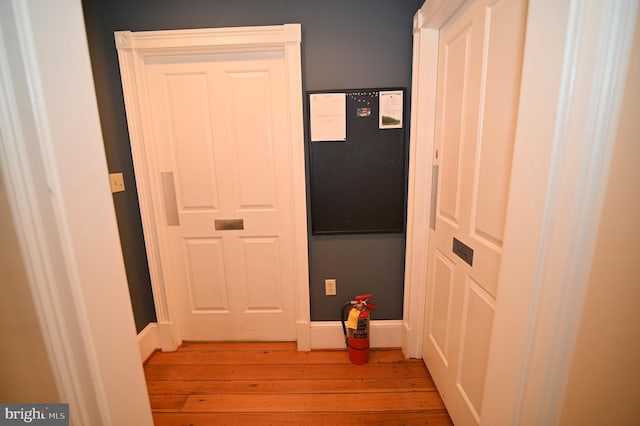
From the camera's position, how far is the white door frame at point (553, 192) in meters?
0.51

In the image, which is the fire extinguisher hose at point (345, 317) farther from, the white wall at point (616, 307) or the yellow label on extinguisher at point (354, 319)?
the white wall at point (616, 307)

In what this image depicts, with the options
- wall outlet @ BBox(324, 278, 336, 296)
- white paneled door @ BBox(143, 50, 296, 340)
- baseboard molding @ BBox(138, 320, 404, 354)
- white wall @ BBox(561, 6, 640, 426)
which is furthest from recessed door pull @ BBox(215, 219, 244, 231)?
white wall @ BBox(561, 6, 640, 426)

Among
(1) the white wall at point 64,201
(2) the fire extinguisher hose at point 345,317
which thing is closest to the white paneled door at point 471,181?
(2) the fire extinguisher hose at point 345,317

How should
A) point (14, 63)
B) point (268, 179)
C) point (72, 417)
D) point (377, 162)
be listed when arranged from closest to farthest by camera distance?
point (14, 63)
point (72, 417)
point (377, 162)
point (268, 179)

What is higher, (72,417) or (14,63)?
(14,63)

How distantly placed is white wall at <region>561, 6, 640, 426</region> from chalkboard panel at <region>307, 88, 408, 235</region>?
3.77ft

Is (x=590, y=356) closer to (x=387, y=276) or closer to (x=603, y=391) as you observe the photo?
(x=603, y=391)

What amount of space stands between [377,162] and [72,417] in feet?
5.45

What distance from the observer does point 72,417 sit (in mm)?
535

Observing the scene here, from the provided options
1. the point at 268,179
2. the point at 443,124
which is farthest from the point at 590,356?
the point at 268,179

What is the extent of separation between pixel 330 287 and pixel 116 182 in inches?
64.3

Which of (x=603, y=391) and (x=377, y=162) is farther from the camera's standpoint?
(x=377, y=162)

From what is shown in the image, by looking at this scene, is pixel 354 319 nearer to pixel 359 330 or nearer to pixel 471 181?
pixel 359 330

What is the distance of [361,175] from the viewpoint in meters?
1.69
